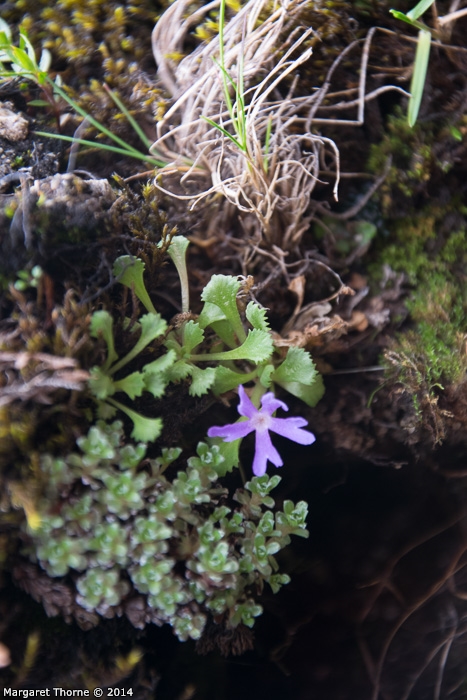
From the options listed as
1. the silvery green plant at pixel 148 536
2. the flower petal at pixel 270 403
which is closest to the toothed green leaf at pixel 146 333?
the silvery green plant at pixel 148 536

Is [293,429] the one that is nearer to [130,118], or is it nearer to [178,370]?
[178,370]

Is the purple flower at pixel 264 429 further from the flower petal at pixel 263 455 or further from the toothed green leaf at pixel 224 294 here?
the toothed green leaf at pixel 224 294

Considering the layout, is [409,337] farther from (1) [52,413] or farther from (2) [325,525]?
(1) [52,413]

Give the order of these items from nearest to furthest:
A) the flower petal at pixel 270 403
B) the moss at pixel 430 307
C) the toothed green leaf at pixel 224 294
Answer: the flower petal at pixel 270 403 → the toothed green leaf at pixel 224 294 → the moss at pixel 430 307

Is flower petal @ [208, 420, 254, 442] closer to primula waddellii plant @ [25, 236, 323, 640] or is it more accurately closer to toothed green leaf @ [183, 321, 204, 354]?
primula waddellii plant @ [25, 236, 323, 640]

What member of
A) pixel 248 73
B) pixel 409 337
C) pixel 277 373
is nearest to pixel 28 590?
pixel 277 373

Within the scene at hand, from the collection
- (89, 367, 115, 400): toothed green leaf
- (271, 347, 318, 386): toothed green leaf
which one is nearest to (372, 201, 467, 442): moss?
(271, 347, 318, 386): toothed green leaf

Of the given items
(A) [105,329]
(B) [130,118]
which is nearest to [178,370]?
(A) [105,329]
